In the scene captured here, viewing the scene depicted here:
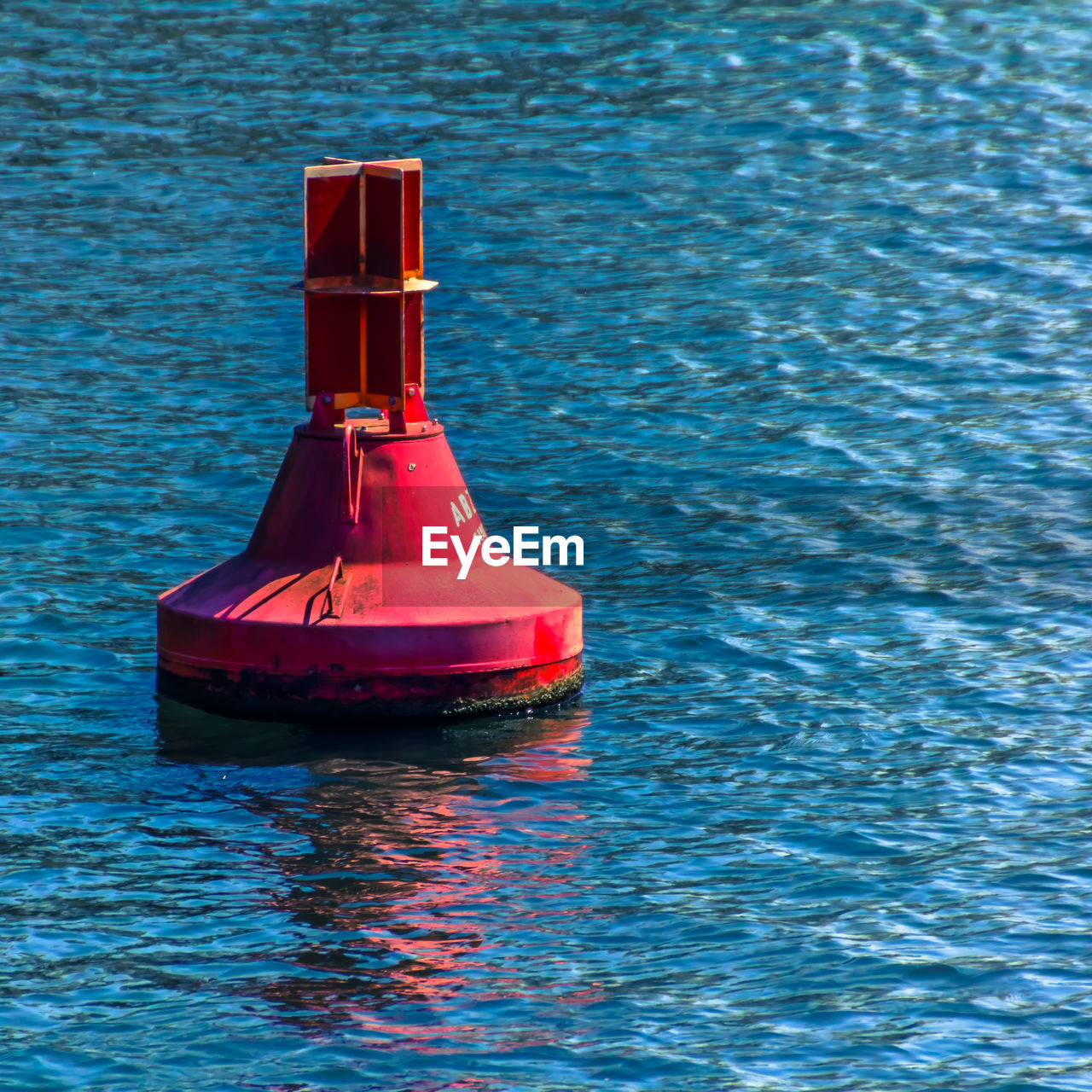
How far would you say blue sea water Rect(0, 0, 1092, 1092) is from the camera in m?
6.22

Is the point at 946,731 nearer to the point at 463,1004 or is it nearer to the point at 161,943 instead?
the point at 463,1004

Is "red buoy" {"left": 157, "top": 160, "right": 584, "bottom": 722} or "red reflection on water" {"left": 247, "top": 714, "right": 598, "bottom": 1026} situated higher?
"red buoy" {"left": 157, "top": 160, "right": 584, "bottom": 722}

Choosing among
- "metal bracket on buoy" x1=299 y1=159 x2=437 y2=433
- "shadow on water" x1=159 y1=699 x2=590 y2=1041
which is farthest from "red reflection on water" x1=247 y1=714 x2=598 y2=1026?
"metal bracket on buoy" x1=299 y1=159 x2=437 y2=433

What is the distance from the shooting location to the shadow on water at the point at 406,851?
632cm

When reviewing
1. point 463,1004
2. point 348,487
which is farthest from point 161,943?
point 348,487

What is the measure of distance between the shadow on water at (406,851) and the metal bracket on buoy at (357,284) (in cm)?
163

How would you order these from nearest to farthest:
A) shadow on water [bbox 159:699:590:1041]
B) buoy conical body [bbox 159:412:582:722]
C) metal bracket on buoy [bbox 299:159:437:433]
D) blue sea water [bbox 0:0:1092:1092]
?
blue sea water [bbox 0:0:1092:1092]
shadow on water [bbox 159:699:590:1041]
buoy conical body [bbox 159:412:582:722]
metal bracket on buoy [bbox 299:159:437:433]

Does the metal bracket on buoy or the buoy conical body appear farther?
the metal bracket on buoy

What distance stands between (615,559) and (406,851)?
402cm

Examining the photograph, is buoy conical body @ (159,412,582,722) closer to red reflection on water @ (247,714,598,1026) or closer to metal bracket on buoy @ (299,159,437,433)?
metal bracket on buoy @ (299,159,437,433)

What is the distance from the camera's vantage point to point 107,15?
2594 centimetres

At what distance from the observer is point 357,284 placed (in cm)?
877

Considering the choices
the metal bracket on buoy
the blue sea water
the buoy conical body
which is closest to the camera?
the blue sea water

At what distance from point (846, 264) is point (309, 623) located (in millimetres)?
9270
